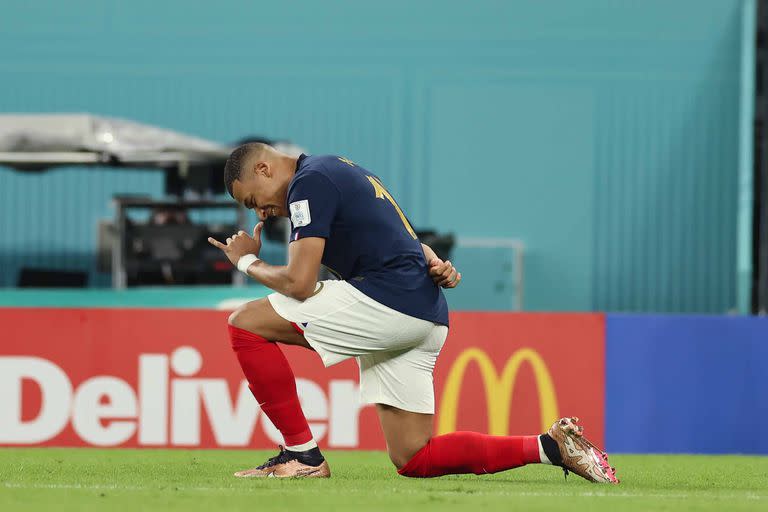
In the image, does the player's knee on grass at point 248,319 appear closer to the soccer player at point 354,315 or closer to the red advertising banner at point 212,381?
the soccer player at point 354,315


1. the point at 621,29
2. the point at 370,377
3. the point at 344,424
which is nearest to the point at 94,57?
the point at 621,29

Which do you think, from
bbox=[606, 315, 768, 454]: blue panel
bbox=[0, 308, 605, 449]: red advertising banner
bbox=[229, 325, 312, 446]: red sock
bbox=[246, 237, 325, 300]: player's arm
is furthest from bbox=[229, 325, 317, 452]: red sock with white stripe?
bbox=[606, 315, 768, 454]: blue panel

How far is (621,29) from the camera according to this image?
46.8 ft

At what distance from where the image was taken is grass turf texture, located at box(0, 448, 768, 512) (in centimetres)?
389

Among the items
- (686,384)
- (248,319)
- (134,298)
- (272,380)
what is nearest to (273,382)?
(272,380)

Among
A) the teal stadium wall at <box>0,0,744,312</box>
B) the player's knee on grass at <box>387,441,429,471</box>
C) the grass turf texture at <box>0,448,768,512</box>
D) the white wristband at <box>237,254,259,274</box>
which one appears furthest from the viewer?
the teal stadium wall at <box>0,0,744,312</box>

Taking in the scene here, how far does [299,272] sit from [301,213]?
0.69 ft

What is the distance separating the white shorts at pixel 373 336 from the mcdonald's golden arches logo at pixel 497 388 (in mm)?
2345

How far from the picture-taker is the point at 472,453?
15.1 ft

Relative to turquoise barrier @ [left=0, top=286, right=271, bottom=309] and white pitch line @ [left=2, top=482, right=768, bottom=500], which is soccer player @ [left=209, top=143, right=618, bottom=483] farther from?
turquoise barrier @ [left=0, top=286, right=271, bottom=309]

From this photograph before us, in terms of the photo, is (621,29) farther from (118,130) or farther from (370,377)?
(370,377)

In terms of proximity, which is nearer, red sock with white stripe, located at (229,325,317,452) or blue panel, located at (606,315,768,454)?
red sock with white stripe, located at (229,325,317,452)

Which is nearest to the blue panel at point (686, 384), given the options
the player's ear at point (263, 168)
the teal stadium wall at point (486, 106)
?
the player's ear at point (263, 168)

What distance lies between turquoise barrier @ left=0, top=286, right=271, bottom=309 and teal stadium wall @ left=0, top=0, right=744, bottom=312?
5162 millimetres
